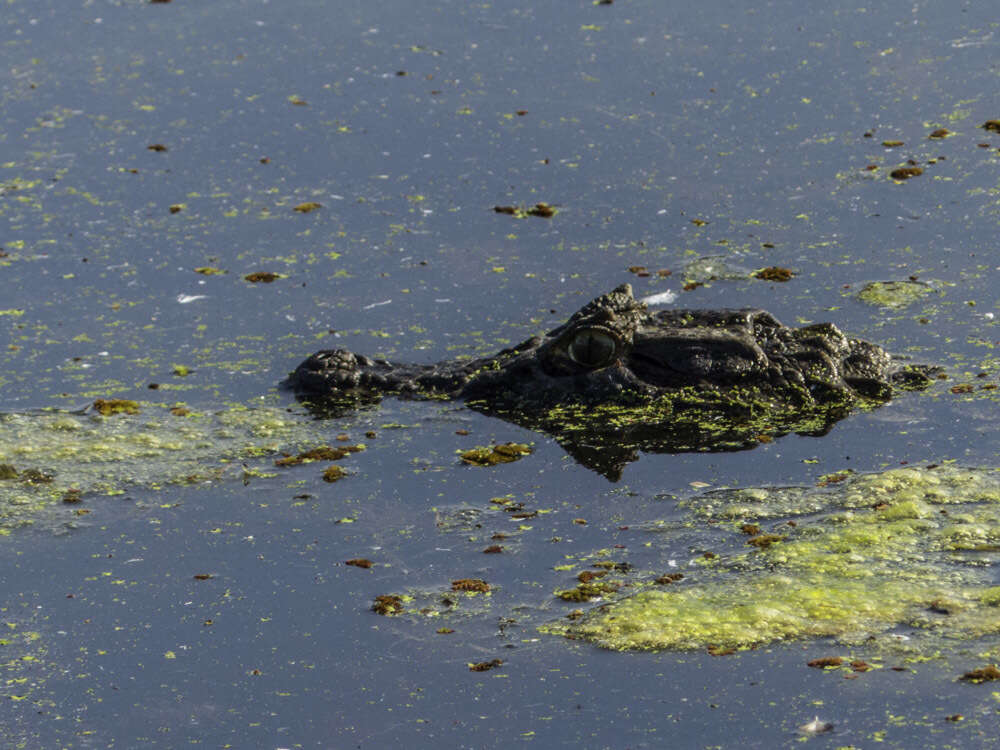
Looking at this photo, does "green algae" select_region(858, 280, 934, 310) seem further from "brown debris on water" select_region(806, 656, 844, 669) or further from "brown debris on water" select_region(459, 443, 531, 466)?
"brown debris on water" select_region(806, 656, 844, 669)

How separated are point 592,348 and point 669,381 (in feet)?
1.47

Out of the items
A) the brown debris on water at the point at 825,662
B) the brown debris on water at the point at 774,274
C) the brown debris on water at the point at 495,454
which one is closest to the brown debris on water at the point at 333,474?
the brown debris on water at the point at 495,454

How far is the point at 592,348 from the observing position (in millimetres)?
9461

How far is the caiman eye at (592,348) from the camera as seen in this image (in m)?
9.44

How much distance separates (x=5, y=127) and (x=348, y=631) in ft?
27.4

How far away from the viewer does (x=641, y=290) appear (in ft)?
35.3

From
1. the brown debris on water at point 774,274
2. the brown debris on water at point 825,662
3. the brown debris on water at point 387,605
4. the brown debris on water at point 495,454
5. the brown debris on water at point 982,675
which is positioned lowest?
the brown debris on water at point 387,605

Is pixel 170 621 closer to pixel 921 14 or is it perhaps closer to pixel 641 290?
pixel 641 290

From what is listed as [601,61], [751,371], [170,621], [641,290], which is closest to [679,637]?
[170,621]

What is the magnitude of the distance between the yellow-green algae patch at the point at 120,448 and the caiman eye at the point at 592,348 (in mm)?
1452

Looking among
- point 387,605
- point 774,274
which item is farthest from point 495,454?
point 774,274

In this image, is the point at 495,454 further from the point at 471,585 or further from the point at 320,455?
the point at 471,585

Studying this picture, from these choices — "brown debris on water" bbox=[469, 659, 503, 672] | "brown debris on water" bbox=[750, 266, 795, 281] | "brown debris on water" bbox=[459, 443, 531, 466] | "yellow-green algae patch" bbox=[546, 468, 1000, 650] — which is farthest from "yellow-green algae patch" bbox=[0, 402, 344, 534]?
"brown debris on water" bbox=[750, 266, 795, 281]

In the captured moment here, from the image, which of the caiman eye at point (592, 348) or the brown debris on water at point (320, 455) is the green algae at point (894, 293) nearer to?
the caiman eye at point (592, 348)
